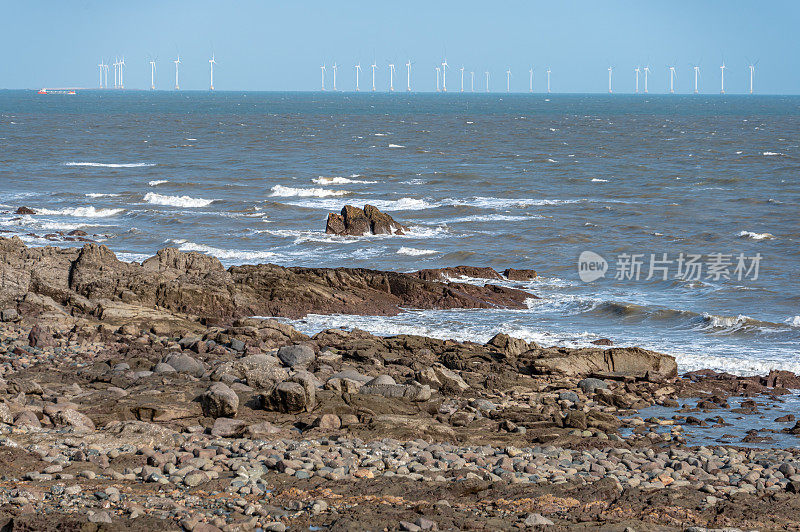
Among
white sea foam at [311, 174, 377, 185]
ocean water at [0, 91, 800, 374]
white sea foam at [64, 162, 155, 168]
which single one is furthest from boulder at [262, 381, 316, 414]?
white sea foam at [64, 162, 155, 168]

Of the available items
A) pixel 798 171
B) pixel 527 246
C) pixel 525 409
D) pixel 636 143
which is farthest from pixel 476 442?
pixel 636 143

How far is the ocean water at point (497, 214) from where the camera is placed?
69.9 ft

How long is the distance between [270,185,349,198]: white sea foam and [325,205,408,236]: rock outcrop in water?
12358 mm

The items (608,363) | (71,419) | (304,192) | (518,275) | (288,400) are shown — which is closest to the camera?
(71,419)

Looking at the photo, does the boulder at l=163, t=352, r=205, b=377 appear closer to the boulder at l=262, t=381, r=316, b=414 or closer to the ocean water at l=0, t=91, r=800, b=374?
the boulder at l=262, t=381, r=316, b=414

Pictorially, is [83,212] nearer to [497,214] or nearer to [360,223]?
[360,223]

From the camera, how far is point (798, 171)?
57219 mm

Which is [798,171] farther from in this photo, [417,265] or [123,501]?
[123,501]

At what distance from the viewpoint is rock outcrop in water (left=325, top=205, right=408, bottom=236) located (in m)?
A: 32.9

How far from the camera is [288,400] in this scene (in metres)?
12.7

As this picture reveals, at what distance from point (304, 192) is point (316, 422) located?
116 feet

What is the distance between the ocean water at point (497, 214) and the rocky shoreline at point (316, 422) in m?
2.45

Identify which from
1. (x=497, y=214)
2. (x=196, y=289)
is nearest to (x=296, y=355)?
(x=196, y=289)

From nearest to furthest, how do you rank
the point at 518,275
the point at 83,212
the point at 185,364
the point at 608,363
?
the point at 185,364, the point at 608,363, the point at 518,275, the point at 83,212
